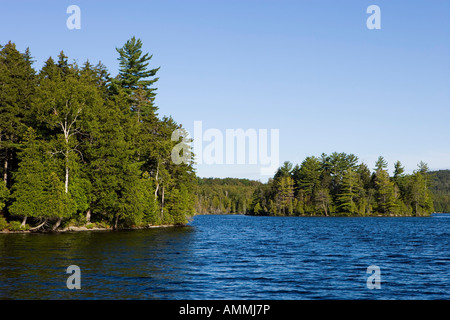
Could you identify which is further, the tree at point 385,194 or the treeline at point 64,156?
the tree at point 385,194

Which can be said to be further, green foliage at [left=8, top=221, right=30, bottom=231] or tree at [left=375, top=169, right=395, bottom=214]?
tree at [left=375, top=169, right=395, bottom=214]

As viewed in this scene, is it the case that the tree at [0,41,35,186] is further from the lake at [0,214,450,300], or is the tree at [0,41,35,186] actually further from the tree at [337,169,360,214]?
the tree at [337,169,360,214]

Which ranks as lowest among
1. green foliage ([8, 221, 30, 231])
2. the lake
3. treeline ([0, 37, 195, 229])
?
the lake

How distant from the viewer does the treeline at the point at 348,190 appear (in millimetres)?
155750

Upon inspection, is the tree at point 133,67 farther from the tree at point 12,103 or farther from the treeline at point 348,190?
the treeline at point 348,190

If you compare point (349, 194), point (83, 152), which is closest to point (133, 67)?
point (83, 152)

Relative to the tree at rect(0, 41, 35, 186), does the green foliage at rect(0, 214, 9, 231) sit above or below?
below

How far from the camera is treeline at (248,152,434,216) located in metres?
156

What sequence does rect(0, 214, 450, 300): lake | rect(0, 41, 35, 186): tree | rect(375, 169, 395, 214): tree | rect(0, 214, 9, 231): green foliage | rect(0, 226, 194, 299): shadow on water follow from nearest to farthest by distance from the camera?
rect(0, 226, 194, 299): shadow on water → rect(0, 214, 450, 300): lake → rect(0, 214, 9, 231): green foliage → rect(0, 41, 35, 186): tree → rect(375, 169, 395, 214): tree

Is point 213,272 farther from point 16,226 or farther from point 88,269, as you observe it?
point 16,226

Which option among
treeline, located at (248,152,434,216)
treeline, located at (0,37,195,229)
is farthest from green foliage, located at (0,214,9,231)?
treeline, located at (248,152,434,216)

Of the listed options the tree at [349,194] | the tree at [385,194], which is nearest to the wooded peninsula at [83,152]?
the tree at [349,194]
